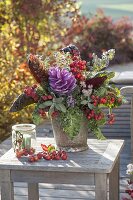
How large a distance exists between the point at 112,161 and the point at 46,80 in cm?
59

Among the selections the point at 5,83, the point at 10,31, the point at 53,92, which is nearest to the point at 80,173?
the point at 53,92

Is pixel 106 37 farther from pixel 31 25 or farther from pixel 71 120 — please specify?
pixel 71 120

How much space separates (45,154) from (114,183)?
0.76 metres

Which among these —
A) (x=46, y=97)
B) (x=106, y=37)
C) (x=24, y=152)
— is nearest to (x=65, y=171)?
(x=24, y=152)

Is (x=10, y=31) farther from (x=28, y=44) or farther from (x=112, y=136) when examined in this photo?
(x=112, y=136)

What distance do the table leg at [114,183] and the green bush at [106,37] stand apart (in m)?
7.28

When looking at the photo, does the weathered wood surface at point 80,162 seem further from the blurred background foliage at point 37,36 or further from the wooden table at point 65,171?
the blurred background foliage at point 37,36

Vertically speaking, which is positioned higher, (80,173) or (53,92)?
(53,92)

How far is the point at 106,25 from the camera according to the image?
39.1 feet

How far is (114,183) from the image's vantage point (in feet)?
Result: 13.6

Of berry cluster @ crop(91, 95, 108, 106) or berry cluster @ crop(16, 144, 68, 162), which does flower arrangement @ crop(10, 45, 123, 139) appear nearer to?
berry cluster @ crop(91, 95, 108, 106)

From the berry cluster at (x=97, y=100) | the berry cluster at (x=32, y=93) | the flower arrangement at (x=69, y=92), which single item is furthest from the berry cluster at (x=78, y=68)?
the berry cluster at (x=32, y=93)

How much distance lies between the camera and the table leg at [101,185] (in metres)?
3.38

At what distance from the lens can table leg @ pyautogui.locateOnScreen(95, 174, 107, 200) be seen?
338cm
